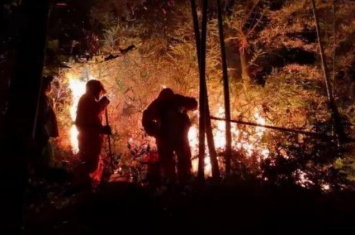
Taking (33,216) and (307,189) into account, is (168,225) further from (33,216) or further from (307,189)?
(307,189)

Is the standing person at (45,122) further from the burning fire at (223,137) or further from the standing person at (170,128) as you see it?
the burning fire at (223,137)

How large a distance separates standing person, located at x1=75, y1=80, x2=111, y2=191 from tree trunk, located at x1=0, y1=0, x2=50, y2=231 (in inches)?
112

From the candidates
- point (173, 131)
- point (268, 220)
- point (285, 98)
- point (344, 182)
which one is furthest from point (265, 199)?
point (285, 98)

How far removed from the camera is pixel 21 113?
12.6ft

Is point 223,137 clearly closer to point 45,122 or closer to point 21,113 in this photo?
point 45,122

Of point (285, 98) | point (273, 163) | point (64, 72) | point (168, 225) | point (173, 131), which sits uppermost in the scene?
point (64, 72)

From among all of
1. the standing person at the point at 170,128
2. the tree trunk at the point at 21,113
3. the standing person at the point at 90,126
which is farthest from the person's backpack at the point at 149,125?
the tree trunk at the point at 21,113

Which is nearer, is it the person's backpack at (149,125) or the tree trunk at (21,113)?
the tree trunk at (21,113)

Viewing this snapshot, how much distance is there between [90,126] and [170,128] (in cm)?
116

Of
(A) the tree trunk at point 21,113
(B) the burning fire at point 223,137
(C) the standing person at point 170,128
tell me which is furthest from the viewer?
(B) the burning fire at point 223,137

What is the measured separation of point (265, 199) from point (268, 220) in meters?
0.25

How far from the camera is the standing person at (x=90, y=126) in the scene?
22.5ft

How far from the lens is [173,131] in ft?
21.8

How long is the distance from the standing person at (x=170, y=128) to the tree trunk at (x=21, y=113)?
9.56 ft
